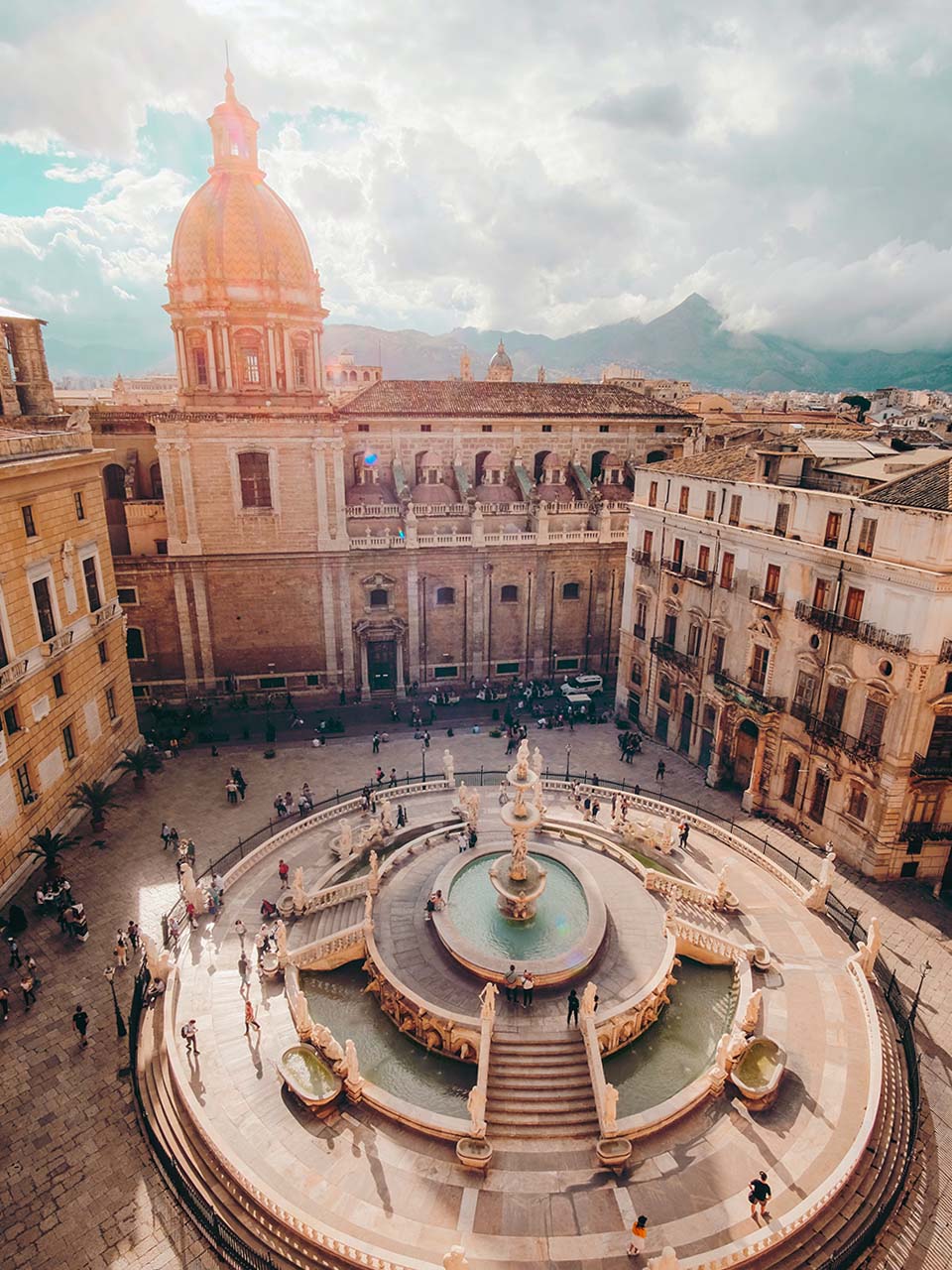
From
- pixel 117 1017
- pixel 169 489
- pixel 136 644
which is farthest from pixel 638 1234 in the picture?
pixel 169 489

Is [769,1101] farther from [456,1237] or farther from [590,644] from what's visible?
[590,644]

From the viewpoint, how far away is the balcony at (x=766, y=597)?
1086 inches

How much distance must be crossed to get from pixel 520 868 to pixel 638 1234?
9016 millimetres

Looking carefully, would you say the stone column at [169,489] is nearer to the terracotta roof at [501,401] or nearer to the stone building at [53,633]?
the stone building at [53,633]

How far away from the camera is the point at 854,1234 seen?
1415 cm

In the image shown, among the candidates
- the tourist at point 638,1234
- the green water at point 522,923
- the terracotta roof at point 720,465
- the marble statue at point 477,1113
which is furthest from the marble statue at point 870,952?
the terracotta roof at point 720,465

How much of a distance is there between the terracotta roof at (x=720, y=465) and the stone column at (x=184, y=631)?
24.6m

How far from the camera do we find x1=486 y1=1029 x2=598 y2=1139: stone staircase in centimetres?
1583

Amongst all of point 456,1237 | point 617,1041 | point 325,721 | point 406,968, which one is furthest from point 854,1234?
point 325,721

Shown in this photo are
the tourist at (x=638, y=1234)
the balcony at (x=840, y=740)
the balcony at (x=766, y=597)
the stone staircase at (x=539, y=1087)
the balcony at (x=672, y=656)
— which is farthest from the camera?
the balcony at (x=672, y=656)

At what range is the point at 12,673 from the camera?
23.5 meters

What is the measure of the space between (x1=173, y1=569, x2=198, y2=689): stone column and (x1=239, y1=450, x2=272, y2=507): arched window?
17.4 feet

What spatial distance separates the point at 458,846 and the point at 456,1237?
12226 millimetres

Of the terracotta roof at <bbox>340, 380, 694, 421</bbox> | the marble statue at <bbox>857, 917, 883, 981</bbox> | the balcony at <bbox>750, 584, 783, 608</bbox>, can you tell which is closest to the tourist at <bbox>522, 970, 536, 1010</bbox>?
the marble statue at <bbox>857, 917, 883, 981</bbox>
